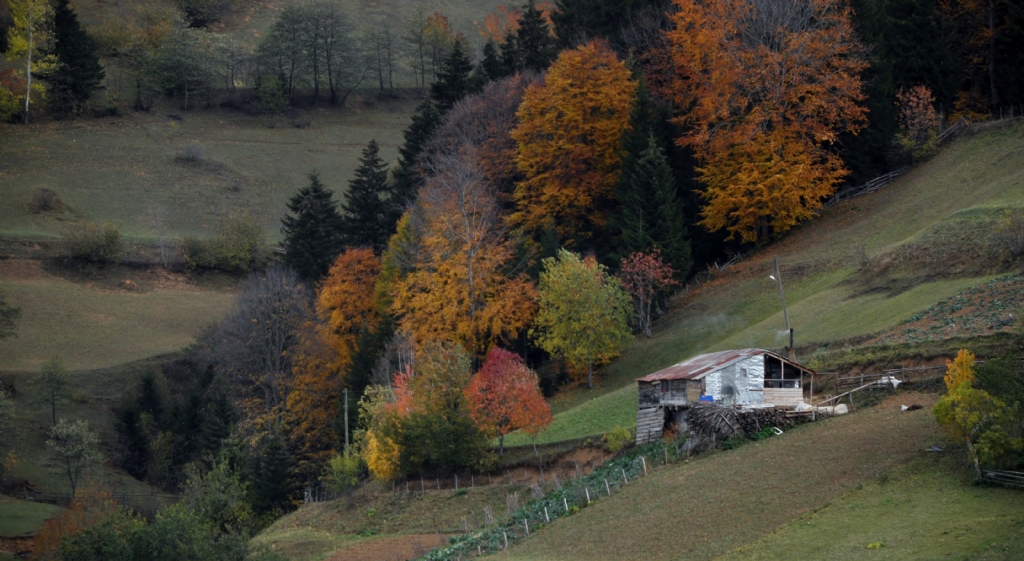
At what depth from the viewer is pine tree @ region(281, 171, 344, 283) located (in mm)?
83750

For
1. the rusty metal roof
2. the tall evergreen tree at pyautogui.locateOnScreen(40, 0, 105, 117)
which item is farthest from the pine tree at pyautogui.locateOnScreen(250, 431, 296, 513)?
the tall evergreen tree at pyautogui.locateOnScreen(40, 0, 105, 117)

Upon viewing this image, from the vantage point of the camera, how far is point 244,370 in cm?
7706

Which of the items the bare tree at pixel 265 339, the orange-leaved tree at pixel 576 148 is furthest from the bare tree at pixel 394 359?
the orange-leaved tree at pixel 576 148

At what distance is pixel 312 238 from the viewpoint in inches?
3349

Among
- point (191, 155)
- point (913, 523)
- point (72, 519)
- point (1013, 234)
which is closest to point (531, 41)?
point (191, 155)

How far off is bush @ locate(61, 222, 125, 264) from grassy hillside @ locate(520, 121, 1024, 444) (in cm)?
5770

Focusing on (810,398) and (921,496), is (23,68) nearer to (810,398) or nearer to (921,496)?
(810,398)

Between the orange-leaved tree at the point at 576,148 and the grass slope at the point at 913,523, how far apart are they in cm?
4175

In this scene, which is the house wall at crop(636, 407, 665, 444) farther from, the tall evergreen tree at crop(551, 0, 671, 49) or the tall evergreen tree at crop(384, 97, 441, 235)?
the tall evergreen tree at crop(551, 0, 671, 49)

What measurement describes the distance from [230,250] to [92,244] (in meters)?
12.7

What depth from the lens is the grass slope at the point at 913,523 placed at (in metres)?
24.7

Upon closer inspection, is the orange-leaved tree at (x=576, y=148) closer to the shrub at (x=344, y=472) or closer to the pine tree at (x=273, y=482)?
the shrub at (x=344, y=472)

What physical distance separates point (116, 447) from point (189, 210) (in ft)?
122

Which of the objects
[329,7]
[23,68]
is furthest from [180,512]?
[329,7]
